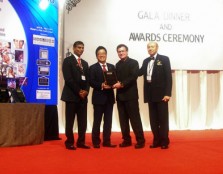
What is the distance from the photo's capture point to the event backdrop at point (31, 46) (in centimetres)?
498

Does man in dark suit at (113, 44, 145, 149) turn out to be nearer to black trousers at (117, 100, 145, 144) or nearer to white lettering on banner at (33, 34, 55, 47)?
black trousers at (117, 100, 145, 144)

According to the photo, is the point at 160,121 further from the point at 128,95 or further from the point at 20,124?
the point at 20,124

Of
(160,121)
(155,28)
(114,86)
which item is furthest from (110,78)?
(155,28)

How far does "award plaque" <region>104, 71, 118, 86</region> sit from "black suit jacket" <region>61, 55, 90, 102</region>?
26cm

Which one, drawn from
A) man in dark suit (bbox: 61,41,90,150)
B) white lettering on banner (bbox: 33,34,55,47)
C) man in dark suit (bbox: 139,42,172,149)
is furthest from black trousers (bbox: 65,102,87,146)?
white lettering on banner (bbox: 33,34,55,47)

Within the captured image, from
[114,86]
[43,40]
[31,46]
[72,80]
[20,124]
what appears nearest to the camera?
[72,80]

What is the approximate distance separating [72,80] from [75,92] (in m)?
0.15

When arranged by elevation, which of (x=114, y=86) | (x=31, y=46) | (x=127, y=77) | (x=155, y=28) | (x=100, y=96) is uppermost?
(x=155, y=28)

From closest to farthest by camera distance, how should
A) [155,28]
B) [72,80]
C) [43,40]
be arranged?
[72,80]
[43,40]
[155,28]

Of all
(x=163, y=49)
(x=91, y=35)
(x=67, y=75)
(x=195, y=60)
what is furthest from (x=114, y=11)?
(x=67, y=75)

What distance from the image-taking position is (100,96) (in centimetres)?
436

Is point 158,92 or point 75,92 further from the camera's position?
point 158,92

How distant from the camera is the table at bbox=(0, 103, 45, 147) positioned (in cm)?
443

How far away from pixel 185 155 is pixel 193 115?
3.31 metres
